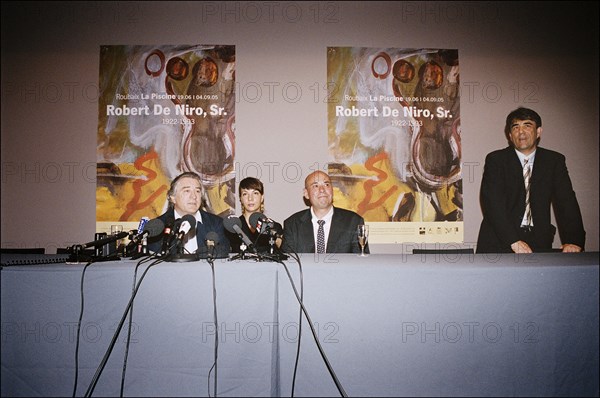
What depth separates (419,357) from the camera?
5.16 ft

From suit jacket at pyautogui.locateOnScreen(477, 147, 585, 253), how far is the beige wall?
0.11m

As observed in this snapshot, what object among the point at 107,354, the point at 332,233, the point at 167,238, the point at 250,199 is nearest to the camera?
the point at 107,354

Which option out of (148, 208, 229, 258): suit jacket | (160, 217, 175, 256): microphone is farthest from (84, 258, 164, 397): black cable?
(148, 208, 229, 258): suit jacket

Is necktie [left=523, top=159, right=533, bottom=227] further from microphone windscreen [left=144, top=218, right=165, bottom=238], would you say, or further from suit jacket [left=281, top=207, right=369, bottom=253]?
microphone windscreen [left=144, top=218, right=165, bottom=238]

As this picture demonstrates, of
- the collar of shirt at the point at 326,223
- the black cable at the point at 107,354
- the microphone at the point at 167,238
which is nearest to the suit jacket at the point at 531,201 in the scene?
the collar of shirt at the point at 326,223

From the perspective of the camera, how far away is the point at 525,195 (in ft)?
12.5

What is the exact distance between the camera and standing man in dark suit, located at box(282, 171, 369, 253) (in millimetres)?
3404

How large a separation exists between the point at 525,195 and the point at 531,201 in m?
0.08

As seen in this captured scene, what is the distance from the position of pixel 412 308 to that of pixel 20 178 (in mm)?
3982

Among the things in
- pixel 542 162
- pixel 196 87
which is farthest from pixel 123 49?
pixel 542 162

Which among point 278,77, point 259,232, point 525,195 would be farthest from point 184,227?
point 525,195

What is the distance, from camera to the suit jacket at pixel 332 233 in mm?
3373

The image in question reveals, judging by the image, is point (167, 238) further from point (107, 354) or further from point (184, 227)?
point (107, 354)

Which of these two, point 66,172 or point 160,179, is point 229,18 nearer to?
point 160,179
